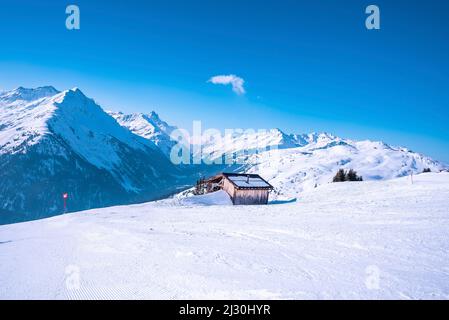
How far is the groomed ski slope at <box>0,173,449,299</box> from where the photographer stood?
31.8 ft

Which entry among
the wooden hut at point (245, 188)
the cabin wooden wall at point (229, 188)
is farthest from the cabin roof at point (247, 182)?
the cabin wooden wall at point (229, 188)

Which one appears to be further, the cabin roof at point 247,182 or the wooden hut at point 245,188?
the cabin roof at point 247,182

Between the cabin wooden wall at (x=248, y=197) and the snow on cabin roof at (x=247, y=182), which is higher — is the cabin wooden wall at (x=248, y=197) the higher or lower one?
the lower one

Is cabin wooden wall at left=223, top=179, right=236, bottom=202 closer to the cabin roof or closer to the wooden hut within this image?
the wooden hut

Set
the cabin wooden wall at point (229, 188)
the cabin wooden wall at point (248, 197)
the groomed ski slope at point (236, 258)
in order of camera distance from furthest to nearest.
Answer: the cabin wooden wall at point (229, 188), the cabin wooden wall at point (248, 197), the groomed ski slope at point (236, 258)

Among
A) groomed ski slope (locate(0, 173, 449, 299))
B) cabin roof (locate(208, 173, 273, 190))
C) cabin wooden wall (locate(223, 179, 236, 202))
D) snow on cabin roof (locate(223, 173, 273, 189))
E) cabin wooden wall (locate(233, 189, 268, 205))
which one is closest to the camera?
groomed ski slope (locate(0, 173, 449, 299))

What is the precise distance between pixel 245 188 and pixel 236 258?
32.0 m

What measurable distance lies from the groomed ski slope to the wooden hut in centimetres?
2091

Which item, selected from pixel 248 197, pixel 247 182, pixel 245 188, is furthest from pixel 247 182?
pixel 248 197

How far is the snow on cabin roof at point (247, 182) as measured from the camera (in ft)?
150

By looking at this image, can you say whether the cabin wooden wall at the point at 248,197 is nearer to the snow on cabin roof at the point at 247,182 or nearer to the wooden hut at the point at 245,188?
the wooden hut at the point at 245,188

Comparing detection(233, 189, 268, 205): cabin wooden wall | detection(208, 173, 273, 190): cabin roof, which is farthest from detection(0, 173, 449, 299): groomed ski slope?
detection(208, 173, 273, 190): cabin roof

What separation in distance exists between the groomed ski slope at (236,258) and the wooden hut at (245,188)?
20.9 meters
